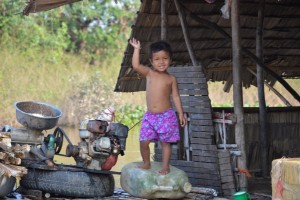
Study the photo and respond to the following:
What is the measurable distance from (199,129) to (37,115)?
1.67 m

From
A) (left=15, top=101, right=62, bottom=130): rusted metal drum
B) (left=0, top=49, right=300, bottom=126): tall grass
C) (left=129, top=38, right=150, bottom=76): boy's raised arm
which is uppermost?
(left=0, top=49, right=300, bottom=126): tall grass

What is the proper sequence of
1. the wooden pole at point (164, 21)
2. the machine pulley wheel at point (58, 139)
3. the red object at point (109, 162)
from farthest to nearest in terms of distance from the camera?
the wooden pole at point (164, 21), the machine pulley wheel at point (58, 139), the red object at point (109, 162)

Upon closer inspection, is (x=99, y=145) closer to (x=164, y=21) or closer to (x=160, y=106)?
(x=160, y=106)

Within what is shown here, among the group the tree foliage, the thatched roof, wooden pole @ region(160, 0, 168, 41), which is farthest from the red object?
the tree foliage

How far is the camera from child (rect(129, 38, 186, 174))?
21.8 ft

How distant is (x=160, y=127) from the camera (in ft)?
22.0

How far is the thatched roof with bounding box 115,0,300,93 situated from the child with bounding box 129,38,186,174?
2007 mm

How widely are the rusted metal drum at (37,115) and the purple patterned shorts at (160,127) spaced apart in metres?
1.12

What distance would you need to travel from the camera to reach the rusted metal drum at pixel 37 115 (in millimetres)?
7246

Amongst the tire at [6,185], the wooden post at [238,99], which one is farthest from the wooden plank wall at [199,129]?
the tire at [6,185]

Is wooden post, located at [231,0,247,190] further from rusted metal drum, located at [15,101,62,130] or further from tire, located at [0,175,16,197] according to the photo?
tire, located at [0,175,16,197]

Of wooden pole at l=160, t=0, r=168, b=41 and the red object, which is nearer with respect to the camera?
the red object

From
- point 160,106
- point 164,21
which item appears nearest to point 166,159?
point 160,106

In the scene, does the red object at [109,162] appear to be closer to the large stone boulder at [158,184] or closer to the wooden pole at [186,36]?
the large stone boulder at [158,184]
